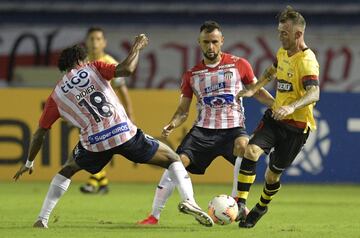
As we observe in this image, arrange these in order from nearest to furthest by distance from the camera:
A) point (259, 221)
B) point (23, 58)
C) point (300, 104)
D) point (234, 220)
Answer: point (300, 104) < point (234, 220) < point (259, 221) < point (23, 58)

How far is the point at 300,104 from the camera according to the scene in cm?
1032

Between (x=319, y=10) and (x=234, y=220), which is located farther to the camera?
(x=319, y=10)

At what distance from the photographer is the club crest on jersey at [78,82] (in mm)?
10617

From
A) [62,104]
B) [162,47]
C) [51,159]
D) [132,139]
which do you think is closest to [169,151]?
[132,139]

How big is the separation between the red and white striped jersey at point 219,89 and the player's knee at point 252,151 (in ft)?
3.22

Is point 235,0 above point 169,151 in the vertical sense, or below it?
below

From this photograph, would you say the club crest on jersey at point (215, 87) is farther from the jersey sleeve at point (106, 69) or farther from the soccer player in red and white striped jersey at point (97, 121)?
the jersey sleeve at point (106, 69)

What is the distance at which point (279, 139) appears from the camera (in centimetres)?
1097

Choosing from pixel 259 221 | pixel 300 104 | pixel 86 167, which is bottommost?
pixel 259 221

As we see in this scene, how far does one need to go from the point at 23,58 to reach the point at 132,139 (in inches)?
633

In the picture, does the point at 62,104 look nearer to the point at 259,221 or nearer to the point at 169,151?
the point at 169,151

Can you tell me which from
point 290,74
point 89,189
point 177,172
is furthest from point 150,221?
point 89,189

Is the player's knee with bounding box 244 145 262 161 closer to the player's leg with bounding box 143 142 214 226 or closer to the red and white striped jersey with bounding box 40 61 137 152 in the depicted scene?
the player's leg with bounding box 143 142 214 226

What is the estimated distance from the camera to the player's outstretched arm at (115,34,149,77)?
10.2 m
